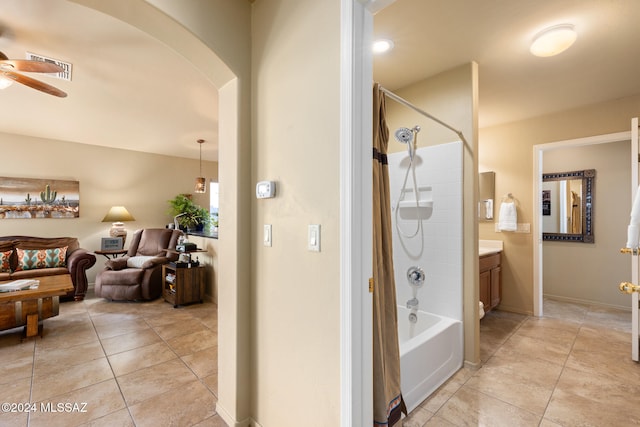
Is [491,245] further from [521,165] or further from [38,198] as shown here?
[38,198]

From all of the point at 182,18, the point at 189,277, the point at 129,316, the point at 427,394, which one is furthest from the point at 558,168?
the point at 129,316

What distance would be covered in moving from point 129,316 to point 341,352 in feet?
11.6

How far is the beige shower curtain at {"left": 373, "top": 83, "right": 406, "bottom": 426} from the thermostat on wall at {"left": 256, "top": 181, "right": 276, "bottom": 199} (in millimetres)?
522

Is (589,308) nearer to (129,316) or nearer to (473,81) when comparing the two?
(473,81)

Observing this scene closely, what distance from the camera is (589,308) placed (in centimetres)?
391

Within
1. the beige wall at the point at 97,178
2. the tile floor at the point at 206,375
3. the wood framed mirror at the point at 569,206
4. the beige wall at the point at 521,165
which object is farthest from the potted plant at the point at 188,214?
the wood framed mirror at the point at 569,206

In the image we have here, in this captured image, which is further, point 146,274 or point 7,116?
point 146,274

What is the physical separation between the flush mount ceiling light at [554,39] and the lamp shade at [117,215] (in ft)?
20.1

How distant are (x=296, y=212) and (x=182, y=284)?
3264mm

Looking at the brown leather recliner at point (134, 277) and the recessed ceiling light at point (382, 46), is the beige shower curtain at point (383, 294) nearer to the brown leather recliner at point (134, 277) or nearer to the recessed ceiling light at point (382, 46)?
the recessed ceiling light at point (382, 46)

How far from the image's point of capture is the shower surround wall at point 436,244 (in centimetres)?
233

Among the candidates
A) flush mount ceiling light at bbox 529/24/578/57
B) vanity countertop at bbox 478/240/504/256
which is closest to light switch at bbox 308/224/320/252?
flush mount ceiling light at bbox 529/24/578/57

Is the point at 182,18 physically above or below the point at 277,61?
above

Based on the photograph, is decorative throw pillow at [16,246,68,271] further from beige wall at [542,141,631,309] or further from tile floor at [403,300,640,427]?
beige wall at [542,141,631,309]
